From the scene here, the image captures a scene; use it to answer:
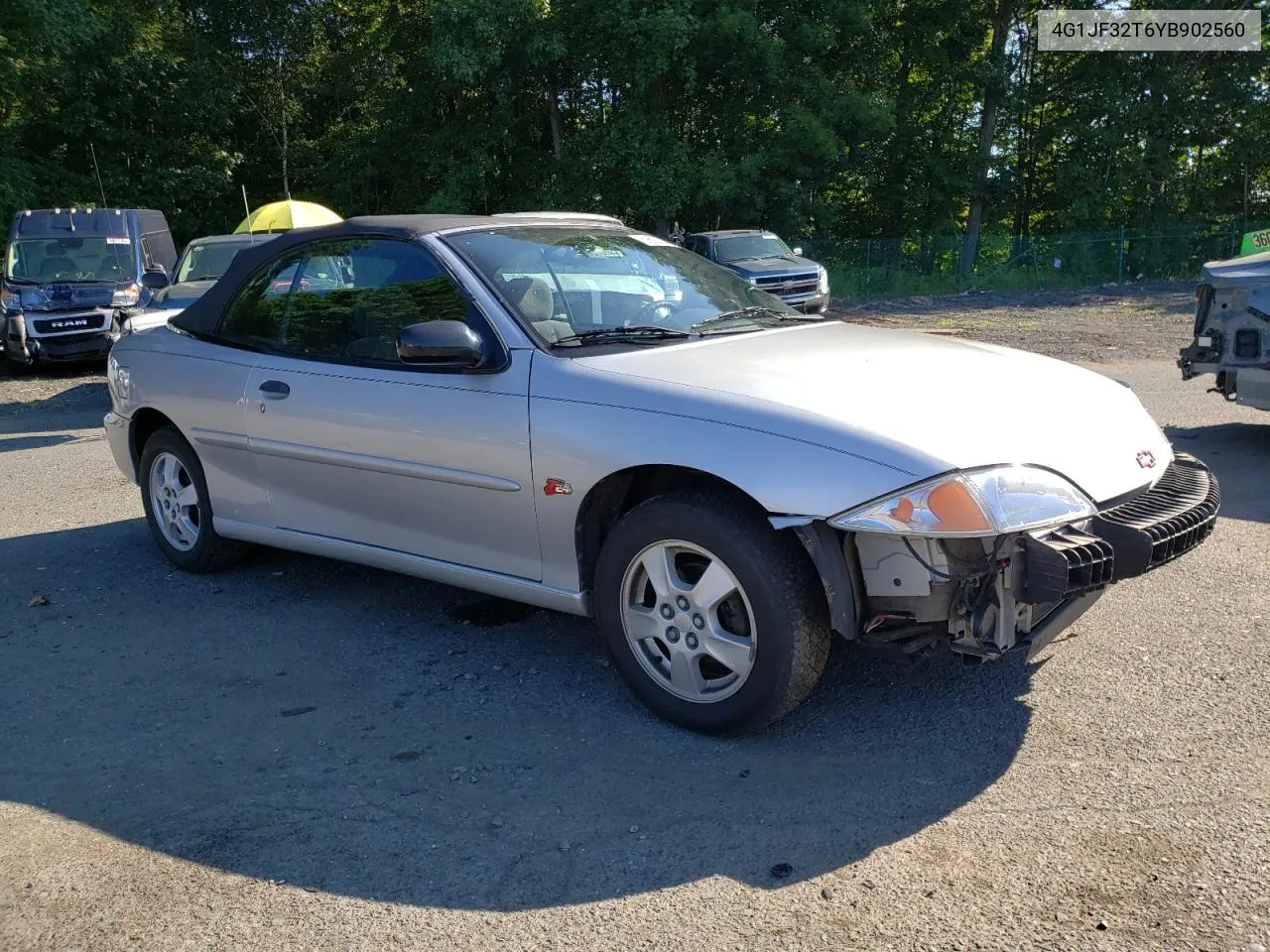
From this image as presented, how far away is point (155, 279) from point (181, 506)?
27.3 feet

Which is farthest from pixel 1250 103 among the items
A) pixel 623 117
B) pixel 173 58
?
pixel 173 58

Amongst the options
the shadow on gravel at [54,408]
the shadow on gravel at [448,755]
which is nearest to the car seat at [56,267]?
the shadow on gravel at [54,408]

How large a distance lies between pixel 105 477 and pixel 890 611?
271 inches

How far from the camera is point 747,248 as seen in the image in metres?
20.8

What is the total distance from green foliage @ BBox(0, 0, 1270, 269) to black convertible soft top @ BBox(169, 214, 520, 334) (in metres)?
22.0

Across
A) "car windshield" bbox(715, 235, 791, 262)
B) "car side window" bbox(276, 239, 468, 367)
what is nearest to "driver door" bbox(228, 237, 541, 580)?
"car side window" bbox(276, 239, 468, 367)

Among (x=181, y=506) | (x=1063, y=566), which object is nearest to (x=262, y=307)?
(x=181, y=506)

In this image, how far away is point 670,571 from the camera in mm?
3760

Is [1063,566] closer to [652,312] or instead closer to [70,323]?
[652,312]

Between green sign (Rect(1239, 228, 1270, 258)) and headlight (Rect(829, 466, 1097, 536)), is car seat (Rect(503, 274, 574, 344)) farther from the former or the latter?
green sign (Rect(1239, 228, 1270, 258))

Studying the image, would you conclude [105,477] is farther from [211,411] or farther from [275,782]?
[275,782]

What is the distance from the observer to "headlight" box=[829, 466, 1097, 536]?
320 cm

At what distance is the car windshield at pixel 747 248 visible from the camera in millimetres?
20531

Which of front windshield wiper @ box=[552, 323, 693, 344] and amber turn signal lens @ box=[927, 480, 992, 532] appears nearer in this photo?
amber turn signal lens @ box=[927, 480, 992, 532]
